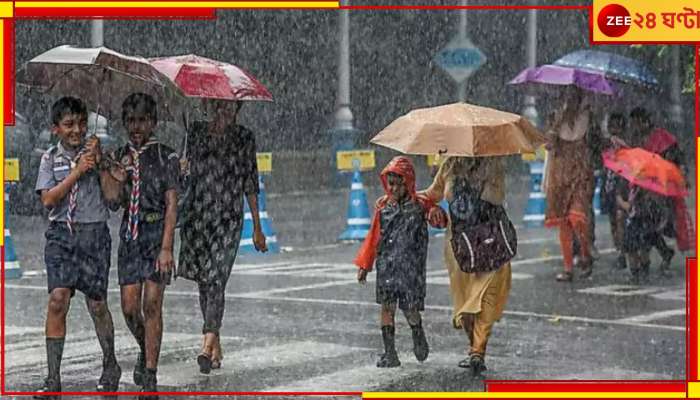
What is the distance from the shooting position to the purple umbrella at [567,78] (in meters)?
10.6

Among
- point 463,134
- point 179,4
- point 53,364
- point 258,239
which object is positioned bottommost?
point 53,364

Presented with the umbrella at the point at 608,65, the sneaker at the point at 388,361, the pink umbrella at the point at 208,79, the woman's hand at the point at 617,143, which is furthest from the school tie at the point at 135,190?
the woman's hand at the point at 617,143

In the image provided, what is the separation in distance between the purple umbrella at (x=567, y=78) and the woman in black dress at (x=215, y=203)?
268cm

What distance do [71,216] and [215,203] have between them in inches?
53.5

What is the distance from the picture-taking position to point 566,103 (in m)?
11.7

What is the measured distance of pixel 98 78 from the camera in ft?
24.6

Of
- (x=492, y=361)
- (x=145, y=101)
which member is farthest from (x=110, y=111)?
(x=492, y=361)

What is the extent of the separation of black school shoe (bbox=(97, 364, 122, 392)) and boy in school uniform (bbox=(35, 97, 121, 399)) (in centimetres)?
38

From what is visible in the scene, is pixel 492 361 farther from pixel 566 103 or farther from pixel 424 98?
pixel 424 98

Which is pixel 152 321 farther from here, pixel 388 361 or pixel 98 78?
pixel 388 361

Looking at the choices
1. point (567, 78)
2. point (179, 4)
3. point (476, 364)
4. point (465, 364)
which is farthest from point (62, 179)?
point (567, 78)

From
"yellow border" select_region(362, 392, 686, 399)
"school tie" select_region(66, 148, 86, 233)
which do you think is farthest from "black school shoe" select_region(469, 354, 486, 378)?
"school tie" select_region(66, 148, 86, 233)

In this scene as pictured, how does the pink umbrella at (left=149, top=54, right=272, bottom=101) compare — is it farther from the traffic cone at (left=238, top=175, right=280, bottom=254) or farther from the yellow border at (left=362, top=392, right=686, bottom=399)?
the traffic cone at (left=238, top=175, right=280, bottom=254)

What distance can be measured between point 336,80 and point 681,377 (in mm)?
20224
